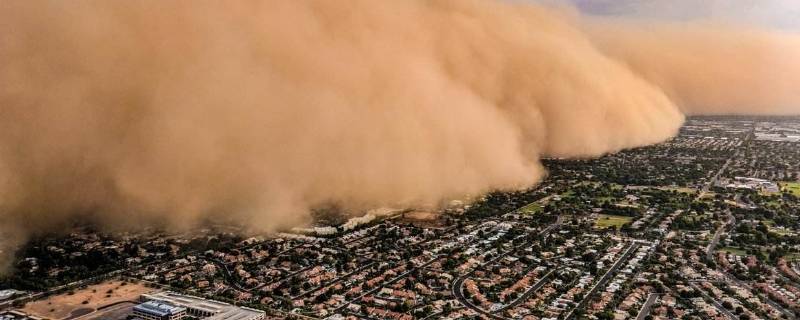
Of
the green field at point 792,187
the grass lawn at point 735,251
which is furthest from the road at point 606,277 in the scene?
the green field at point 792,187

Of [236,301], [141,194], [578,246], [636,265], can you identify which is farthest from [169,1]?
[636,265]

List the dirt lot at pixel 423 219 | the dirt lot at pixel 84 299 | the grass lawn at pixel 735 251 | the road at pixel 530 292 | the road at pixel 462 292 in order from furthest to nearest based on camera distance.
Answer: the dirt lot at pixel 423 219, the grass lawn at pixel 735 251, the road at pixel 530 292, the road at pixel 462 292, the dirt lot at pixel 84 299

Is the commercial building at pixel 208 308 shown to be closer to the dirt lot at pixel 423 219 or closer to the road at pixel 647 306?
the road at pixel 647 306

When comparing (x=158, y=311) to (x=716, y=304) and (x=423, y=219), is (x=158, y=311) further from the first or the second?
(x=716, y=304)

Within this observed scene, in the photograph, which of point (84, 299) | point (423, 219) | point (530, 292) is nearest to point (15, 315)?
point (84, 299)

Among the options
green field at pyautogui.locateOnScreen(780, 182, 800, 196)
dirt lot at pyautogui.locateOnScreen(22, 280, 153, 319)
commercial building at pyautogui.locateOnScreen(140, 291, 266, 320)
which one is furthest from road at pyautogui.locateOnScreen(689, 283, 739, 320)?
green field at pyautogui.locateOnScreen(780, 182, 800, 196)

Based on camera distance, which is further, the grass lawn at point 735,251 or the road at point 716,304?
the grass lawn at point 735,251
